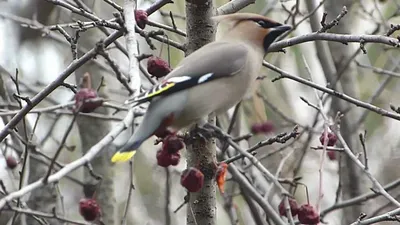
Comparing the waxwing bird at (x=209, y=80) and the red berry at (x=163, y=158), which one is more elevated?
the waxwing bird at (x=209, y=80)

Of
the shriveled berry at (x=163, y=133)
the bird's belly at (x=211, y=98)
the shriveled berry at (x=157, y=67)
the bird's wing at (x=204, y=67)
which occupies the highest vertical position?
the shriveled berry at (x=157, y=67)

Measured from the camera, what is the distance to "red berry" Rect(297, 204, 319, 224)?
2.61 m

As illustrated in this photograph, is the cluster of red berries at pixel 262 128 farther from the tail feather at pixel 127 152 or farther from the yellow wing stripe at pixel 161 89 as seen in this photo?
the tail feather at pixel 127 152

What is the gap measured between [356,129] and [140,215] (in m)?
2.76

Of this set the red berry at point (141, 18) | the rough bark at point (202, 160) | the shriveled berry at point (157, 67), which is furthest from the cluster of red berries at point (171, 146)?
the red berry at point (141, 18)

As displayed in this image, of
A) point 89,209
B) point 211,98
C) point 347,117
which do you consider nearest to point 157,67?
point 211,98

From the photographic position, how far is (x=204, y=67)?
2.41 meters

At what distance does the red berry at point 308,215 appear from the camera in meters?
2.61

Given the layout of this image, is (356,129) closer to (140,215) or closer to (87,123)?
(87,123)

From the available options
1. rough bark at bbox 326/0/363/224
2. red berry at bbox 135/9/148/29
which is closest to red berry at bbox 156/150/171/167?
red berry at bbox 135/9/148/29

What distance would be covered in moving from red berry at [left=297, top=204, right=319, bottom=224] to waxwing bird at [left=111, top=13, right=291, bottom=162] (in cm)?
47

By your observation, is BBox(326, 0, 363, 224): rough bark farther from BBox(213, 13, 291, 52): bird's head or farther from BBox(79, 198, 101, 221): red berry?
BBox(79, 198, 101, 221): red berry

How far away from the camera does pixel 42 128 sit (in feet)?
19.3

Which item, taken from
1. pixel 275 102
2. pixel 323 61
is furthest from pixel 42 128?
pixel 323 61
